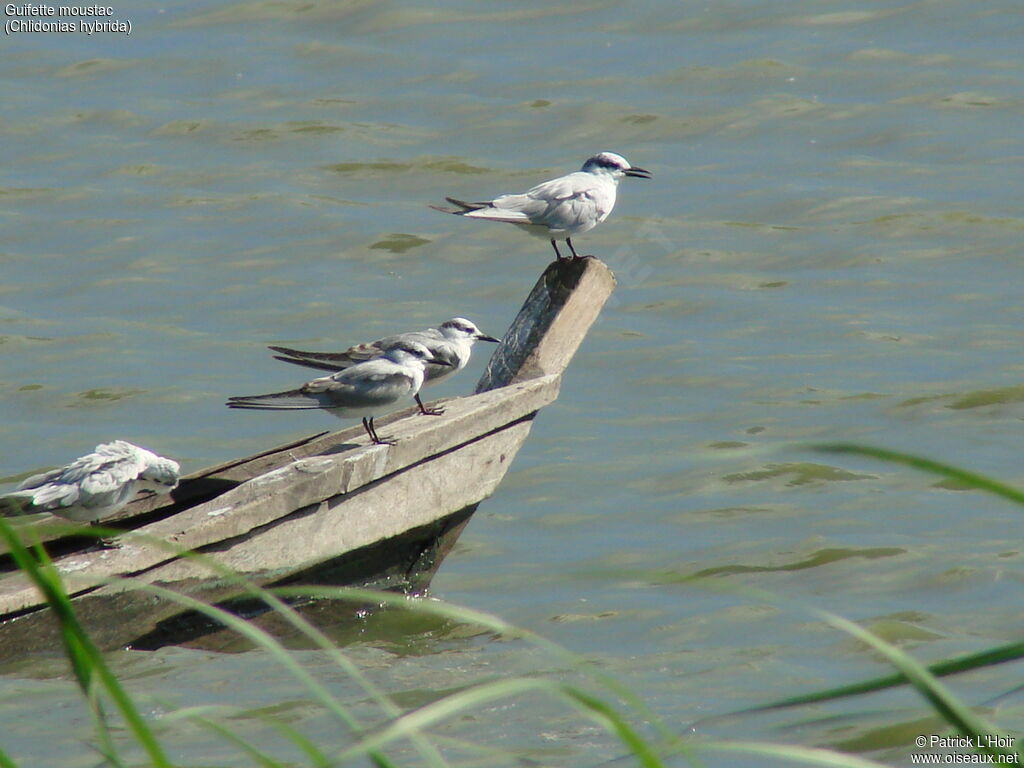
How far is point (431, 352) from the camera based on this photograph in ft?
20.0

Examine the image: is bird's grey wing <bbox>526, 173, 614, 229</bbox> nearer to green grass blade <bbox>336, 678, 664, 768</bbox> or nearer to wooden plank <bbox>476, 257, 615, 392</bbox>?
wooden plank <bbox>476, 257, 615, 392</bbox>

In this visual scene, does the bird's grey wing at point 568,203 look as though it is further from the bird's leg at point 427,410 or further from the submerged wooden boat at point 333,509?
the bird's leg at point 427,410

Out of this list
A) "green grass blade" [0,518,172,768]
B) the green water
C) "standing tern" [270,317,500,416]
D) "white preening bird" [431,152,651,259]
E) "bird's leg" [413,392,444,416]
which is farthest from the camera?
"white preening bird" [431,152,651,259]

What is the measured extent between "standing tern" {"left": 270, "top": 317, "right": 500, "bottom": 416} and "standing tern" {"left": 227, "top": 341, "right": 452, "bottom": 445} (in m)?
0.20

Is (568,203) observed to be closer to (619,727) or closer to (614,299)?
(614,299)

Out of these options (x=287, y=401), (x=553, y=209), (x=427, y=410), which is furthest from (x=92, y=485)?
(x=553, y=209)

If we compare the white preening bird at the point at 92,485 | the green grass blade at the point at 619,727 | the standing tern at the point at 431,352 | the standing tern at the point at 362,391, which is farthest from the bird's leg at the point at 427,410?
the green grass blade at the point at 619,727

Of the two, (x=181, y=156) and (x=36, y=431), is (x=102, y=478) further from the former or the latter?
(x=181, y=156)

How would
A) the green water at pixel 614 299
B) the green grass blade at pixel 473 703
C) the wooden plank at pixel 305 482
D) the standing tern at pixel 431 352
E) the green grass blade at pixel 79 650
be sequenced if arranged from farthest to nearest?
the green water at pixel 614 299 < the standing tern at pixel 431 352 < the wooden plank at pixel 305 482 < the green grass blade at pixel 79 650 < the green grass blade at pixel 473 703

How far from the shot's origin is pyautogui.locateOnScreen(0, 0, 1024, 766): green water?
598 centimetres

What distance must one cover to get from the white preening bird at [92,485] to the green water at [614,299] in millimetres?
546

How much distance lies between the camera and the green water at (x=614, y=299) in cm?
598

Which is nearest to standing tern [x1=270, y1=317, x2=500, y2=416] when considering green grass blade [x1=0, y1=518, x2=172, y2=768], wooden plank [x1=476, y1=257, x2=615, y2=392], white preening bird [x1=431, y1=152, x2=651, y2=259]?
wooden plank [x1=476, y1=257, x2=615, y2=392]

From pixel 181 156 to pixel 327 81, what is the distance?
68.9 inches
